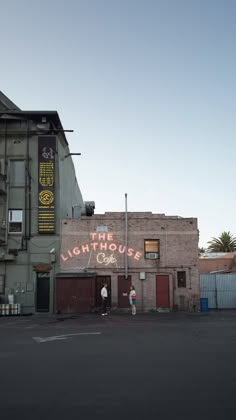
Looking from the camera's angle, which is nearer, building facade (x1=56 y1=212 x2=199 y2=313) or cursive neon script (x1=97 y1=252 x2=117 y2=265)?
building facade (x1=56 y1=212 x2=199 y2=313)

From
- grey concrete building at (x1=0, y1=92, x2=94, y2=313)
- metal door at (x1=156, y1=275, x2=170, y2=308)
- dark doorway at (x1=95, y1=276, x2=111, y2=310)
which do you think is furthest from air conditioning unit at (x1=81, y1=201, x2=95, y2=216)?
metal door at (x1=156, y1=275, x2=170, y2=308)

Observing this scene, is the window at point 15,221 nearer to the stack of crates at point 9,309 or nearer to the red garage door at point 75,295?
the red garage door at point 75,295

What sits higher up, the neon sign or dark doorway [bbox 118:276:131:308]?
the neon sign

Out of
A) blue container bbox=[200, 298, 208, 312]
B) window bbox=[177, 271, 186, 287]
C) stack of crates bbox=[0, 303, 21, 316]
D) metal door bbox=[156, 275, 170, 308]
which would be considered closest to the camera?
stack of crates bbox=[0, 303, 21, 316]

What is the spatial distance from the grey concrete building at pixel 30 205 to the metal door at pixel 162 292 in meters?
7.06

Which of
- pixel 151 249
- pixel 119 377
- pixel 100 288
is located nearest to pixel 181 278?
pixel 151 249

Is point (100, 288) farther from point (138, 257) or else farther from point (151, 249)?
point (151, 249)

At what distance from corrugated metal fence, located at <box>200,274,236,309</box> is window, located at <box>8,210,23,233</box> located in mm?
15017

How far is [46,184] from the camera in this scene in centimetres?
3098

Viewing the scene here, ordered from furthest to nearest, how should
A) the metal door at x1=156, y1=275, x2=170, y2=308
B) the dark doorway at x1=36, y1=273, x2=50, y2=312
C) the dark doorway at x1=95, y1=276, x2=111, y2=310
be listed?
the metal door at x1=156, y1=275, x2=170, y2=308
the dark doorway at x1=95, y1=276, x2=111, y2=310
the dark doorway at x1=36, y1=273, x2=50, y2=312

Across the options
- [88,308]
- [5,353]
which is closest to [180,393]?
[5,353]

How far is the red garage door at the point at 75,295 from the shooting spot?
2920cm

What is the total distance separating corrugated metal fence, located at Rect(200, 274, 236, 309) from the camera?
34531 millimetres

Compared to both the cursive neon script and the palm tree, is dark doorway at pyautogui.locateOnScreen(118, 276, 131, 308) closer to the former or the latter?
the cursive neon script
